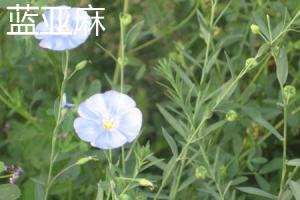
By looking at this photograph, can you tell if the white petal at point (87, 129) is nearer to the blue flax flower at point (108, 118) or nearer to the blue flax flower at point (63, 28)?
the blue flax flower at point (108, 118)

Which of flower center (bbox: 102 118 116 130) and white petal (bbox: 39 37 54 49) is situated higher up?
white petal (bbox: 39 37 54 49)

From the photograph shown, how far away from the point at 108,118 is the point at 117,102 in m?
0.03

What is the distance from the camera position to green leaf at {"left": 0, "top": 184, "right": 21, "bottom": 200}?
3.78 feet

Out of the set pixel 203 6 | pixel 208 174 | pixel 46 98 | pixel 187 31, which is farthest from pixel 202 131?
pixel 187 31

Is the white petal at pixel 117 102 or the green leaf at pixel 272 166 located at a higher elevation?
the white petal at pixel 117 102

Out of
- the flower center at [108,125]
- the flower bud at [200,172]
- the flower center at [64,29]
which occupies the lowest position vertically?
the flower bud at [200,172]

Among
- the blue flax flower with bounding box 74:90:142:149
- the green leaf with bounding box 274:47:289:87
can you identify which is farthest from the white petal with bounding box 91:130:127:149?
the green leaf with bounding box 274:47:289:87

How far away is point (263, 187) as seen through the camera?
1.45 m

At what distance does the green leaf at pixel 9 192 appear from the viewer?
1152 mm

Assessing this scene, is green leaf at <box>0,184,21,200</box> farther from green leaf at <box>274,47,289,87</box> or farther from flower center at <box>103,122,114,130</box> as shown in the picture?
green leaf at <box>274,47,289,87</box>

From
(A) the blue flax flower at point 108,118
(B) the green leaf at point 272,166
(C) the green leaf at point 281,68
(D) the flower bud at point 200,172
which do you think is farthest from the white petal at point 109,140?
(B) the green leaf at point 272,166

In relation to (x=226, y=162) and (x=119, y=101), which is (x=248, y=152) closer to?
(x=226, y=162)

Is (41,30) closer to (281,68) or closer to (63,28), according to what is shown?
(63,28)

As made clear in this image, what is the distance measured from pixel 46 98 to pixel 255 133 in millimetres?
512
